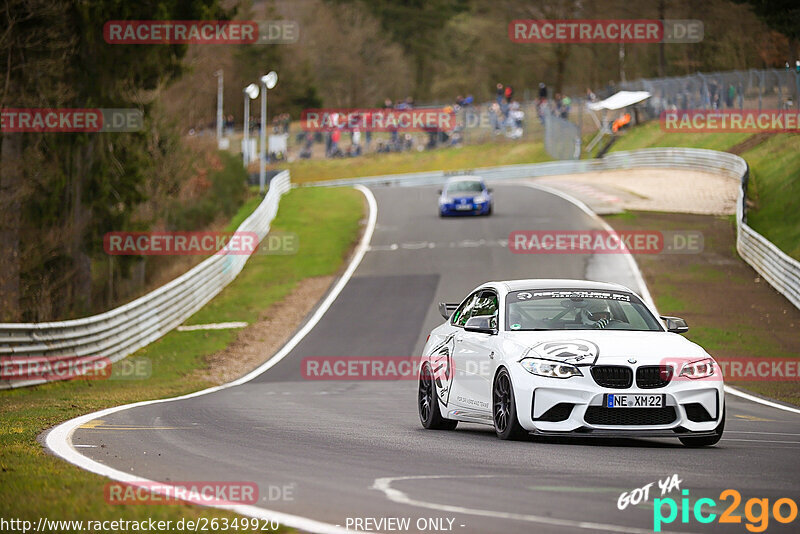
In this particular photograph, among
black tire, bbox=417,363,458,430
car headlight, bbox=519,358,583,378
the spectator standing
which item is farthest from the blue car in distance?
car headlight, bbox=519,358,583,378

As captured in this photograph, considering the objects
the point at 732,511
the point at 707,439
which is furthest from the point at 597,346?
the point at 732,511

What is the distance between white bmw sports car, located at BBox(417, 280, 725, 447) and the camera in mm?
9766

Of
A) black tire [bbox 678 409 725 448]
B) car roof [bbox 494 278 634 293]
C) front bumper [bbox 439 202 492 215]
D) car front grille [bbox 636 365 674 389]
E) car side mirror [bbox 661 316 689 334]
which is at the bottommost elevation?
black tire [bbox 678 409 725 448]

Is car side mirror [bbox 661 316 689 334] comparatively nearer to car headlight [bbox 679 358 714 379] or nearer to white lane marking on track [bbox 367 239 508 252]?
car headlight [bbox 679 358 714 379]

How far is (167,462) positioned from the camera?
8719 mm

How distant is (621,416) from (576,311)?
164cm

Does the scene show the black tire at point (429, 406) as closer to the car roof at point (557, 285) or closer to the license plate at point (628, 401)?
the car roof at point (557, 285)

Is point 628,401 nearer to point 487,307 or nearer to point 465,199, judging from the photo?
point 487,307

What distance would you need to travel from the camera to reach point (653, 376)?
32.4ft

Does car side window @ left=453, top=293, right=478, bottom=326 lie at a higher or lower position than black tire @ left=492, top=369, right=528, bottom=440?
higher

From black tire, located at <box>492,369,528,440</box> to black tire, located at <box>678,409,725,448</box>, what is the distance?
1411 mm

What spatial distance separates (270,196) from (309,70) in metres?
66.2

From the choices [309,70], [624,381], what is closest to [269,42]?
[309,70]

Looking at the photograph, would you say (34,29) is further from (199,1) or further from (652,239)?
(652,239)
